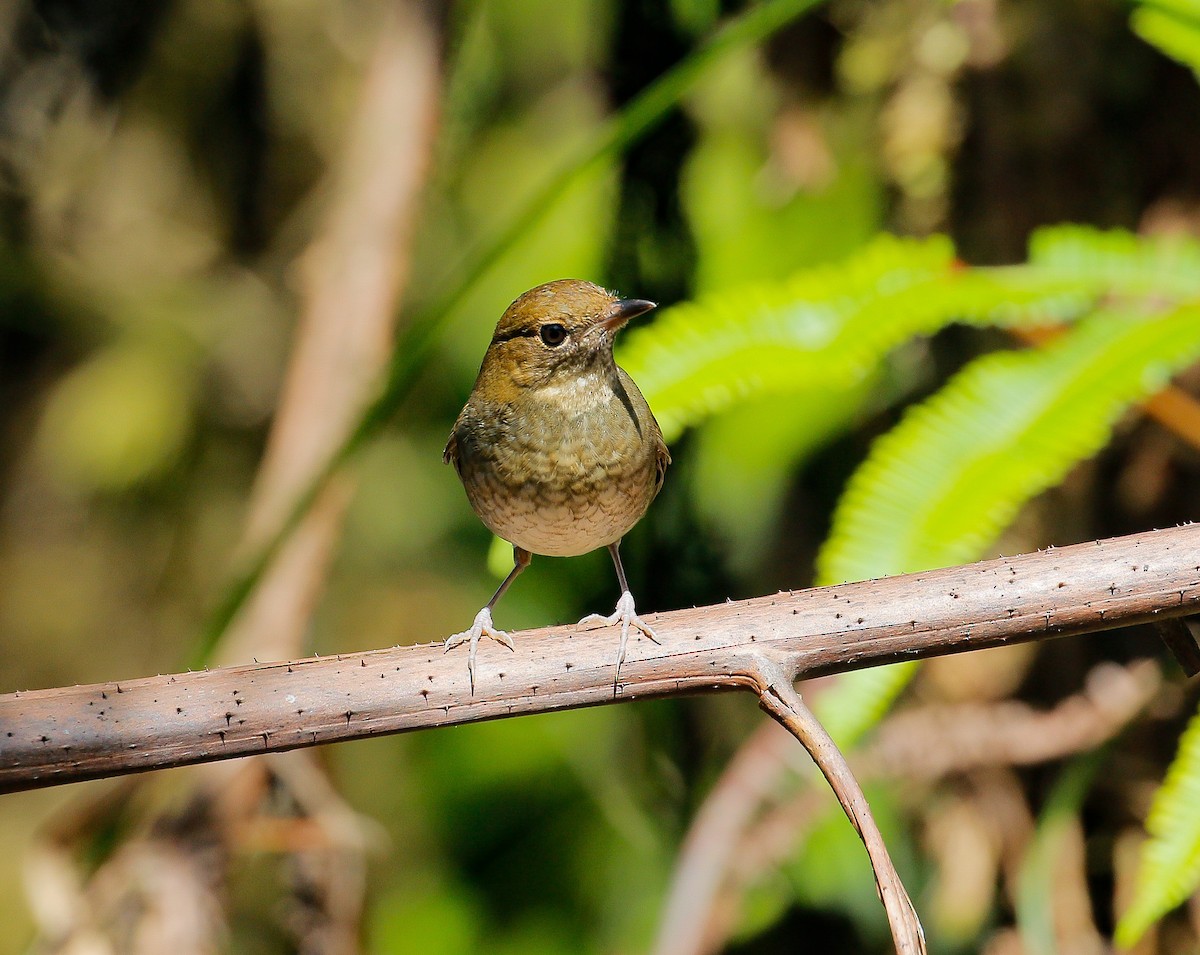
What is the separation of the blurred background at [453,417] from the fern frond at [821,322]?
44 centimetres

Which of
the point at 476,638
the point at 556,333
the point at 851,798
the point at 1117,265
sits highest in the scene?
the point at 556,333

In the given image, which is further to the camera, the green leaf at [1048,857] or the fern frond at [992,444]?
the green leaf at [1048,857]

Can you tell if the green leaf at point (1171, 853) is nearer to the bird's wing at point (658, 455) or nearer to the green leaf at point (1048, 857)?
the green leaf at point (1048, 857)

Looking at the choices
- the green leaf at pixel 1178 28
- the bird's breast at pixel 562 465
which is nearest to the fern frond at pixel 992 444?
the bird's breast at pixel 562 465

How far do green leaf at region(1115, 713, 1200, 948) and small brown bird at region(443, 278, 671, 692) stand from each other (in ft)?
3.64

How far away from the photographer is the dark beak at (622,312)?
232 centimetres

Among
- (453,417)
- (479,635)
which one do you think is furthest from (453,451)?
(453,417)

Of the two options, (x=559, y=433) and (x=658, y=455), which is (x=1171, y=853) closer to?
(x=658, y=455)

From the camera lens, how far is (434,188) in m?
4.57

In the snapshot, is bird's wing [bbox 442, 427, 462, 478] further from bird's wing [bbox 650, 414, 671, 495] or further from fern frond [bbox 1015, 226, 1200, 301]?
fern frond [bbox 1015, 226, 1200, 301]

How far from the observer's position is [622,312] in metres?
2.42

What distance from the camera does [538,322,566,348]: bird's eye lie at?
8.33 ft

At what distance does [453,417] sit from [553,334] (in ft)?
6.63

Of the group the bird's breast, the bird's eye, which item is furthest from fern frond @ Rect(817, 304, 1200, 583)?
the bird's eye
